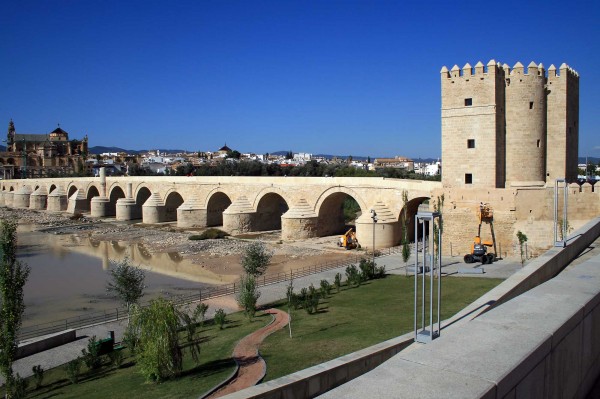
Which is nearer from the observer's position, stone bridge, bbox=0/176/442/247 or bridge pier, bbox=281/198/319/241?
stone bridge, bbox=0/176/442/247

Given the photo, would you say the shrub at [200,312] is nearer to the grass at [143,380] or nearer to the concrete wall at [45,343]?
the grass at [143,380]

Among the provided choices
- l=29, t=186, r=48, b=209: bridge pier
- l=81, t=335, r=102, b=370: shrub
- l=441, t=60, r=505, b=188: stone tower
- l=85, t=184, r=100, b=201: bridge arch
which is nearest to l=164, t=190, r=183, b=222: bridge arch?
l=85, t=184, r=100, b=201: bridge arch

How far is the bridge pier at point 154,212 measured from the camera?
38.6m

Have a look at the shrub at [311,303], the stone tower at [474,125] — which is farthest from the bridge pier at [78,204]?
the shrub at [311,303]

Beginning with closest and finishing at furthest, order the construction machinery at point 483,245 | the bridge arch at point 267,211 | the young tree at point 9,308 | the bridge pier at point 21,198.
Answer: the young tree at point 9,308, the construction machinery at point 483,245, the bridge arch at point 267,211, the bridge pier at point 21,198

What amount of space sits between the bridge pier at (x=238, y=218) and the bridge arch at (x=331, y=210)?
550cm

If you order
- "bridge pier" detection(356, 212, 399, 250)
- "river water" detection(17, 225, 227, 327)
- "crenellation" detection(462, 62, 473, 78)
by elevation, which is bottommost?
"river water" detection(17, 225, 227, 327)

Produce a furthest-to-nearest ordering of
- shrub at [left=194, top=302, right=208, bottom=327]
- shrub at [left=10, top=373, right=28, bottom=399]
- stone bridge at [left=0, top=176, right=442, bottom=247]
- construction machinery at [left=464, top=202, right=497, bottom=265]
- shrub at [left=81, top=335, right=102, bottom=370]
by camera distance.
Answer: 1. stone bridge at [left=0, top=176, right=442, bottom=247]
2. construction machinery at [left=464, top=202, right=497, bottom=265]
3. shrub at [left=194, top=302, right=208, bottom=327]
4. shrub at [left=81, top=335, right=102, bottom=370]
5. shrub at [left=10, top=373, right=28, bottom=399]

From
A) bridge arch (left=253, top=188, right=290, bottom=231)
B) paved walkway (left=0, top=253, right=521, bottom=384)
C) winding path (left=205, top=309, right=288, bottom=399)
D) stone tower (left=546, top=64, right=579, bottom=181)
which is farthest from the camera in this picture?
bridge arch (left=253, top=188, right=290, bottom=231)

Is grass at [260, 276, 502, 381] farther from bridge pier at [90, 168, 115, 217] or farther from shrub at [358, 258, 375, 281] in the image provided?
bridge pier at [90, 168, 115, 217]

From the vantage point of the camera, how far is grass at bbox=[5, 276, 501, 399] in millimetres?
8250

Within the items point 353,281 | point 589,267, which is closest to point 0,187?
point 353,281

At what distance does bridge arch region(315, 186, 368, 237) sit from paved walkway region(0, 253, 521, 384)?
7392 mm

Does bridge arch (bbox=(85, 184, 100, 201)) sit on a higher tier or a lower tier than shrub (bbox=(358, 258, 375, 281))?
higher
